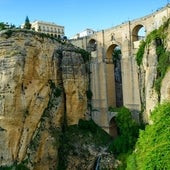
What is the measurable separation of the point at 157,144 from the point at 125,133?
11.9m

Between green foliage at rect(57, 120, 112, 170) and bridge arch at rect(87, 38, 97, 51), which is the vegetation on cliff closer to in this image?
green foliage at rect(57, 120, 112, 170)

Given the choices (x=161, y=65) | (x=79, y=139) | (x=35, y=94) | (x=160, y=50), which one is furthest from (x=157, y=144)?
(x=35, y=94)

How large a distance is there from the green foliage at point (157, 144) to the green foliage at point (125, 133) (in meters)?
6.58

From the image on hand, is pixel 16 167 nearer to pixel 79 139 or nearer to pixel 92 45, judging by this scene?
pixel 79 139

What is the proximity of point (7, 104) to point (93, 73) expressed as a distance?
15.7 m

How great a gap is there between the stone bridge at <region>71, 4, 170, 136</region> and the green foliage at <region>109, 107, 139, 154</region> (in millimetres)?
1212

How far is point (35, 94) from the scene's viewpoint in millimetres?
36406

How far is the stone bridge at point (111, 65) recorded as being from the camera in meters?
41.5

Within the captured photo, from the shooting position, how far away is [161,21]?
38.4 meters

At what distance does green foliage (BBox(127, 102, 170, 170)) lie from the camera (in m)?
25.5

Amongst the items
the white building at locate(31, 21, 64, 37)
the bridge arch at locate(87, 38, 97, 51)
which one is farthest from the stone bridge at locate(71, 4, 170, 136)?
the white building at locate(31, 21, 64, 37)

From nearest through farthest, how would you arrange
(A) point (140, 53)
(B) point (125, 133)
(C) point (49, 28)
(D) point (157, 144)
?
1. (D) point (157, 144)
2. (A) point (140, 53)
3. (B) point (125, 133)
4. (C) point (49, 28)

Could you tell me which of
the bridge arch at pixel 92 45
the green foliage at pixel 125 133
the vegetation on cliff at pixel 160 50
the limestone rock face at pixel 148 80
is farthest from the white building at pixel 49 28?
the limestone rock face at pixel 148 80

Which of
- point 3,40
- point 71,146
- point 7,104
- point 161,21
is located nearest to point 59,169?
point 71,146
